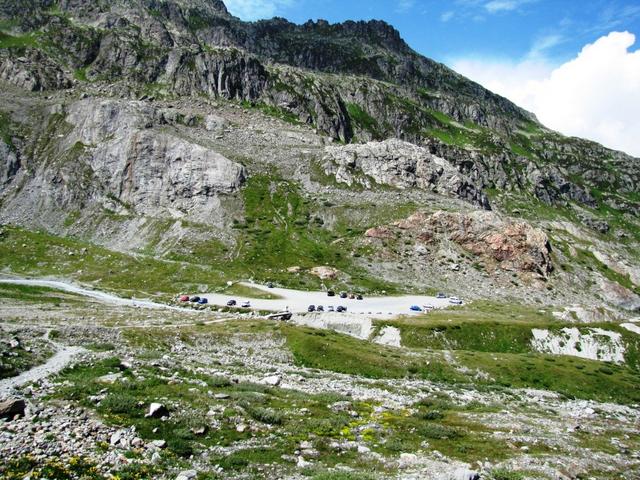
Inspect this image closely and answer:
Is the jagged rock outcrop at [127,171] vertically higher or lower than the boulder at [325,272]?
higher

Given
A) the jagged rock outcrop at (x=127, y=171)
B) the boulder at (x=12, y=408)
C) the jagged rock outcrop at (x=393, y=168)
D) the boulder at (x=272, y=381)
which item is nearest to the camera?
the boulder at (x=12, y=408)

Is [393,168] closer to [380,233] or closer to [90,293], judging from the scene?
[380,233]

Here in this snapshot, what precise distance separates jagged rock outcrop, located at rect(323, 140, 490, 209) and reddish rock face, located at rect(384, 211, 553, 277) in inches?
1383

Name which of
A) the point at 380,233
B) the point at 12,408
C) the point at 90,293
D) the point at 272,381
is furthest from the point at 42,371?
the point at 380,233

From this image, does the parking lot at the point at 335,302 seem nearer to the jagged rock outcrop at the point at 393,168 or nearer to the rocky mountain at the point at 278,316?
the rocky mountain at the point at 278,316

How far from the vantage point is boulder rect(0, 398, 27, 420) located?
20.2m

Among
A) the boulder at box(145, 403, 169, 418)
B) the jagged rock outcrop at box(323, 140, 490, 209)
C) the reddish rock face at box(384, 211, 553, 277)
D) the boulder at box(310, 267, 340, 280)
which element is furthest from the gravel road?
the jagged rock outcrop at box(323, 140, 490, 209)

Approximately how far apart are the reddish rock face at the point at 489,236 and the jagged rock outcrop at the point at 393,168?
35.1 m

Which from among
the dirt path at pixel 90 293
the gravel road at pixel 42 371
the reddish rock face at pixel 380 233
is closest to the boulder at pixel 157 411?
the gravel road at pixel 42 371

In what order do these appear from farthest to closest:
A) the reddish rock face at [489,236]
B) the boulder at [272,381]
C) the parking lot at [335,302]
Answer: the reddish rock face at [489,236] < the parking lot at [335,302] < the boulder at [272,381]

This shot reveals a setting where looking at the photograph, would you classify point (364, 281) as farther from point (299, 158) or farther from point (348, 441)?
point (348, 441)

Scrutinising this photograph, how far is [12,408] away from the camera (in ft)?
67.1

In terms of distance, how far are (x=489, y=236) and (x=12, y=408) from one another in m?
139

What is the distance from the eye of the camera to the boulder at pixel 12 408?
20.2 metres
